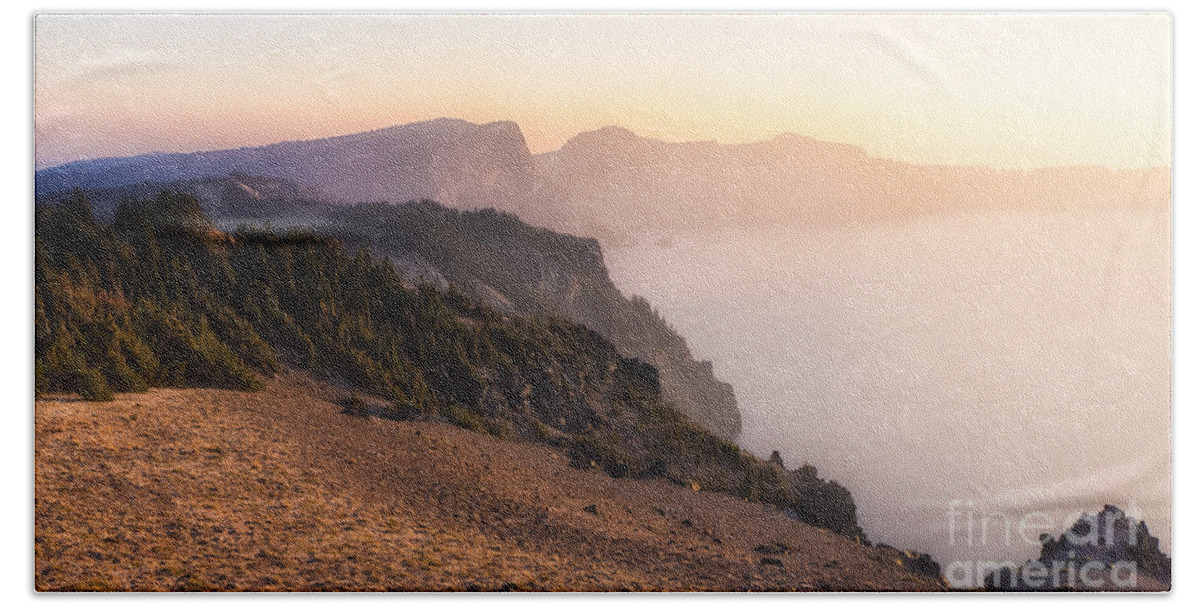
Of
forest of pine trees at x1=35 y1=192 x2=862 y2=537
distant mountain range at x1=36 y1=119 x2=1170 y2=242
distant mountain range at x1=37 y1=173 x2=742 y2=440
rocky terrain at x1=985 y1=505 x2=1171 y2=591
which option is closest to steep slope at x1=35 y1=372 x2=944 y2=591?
forest of pine trees at x1=35 y1=192 x2=862 y2=537

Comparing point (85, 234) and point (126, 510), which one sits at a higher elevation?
point (85, 234)

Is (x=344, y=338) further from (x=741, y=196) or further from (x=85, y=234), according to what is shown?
(x=741, y=196)

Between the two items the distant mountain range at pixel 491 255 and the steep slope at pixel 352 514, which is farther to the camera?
the distant mountain range at pixel 491 255

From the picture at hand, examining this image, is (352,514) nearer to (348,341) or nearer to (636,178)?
(348,341)

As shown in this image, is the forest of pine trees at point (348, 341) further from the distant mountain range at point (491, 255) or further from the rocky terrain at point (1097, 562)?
the rocky terrain at point (1097, 562)

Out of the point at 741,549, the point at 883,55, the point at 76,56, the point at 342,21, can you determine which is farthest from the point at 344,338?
the point at 883,55

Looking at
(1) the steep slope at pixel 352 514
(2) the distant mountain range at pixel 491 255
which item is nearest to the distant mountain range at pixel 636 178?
(2) the distant mountain range at pixel 491 255

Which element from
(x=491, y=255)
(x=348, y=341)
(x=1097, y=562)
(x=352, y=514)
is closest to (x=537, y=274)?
(x=491, y=255)
